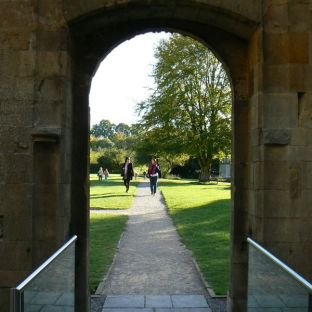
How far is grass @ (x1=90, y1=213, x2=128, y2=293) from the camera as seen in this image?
8434mm

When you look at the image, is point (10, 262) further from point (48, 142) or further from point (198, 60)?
point (198, 60)

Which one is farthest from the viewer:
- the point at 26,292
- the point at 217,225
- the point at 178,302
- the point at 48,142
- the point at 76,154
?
the point at 217,225

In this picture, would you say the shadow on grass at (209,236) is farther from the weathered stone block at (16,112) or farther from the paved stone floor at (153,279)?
the weathered stone block at (16,112)

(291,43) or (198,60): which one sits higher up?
(198,60)

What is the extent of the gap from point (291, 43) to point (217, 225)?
333 inches

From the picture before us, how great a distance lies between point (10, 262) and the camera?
18.1 feet

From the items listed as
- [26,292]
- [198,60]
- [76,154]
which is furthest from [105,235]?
[198,60]

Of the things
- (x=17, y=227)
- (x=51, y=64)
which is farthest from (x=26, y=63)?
(x=17, y=227)

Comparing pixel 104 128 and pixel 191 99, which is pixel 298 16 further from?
pixel 104 128

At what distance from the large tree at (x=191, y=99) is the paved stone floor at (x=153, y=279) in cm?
2183

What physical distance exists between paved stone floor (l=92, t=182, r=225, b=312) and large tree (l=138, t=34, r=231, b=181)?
2183cm

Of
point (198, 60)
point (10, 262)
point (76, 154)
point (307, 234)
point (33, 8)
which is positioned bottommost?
point (10, 262)

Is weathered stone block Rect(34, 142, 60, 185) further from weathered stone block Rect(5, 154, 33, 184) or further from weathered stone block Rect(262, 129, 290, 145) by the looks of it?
weathered stone block Rect(262, 129, 290, 145)

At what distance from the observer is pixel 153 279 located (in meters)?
8.16
